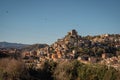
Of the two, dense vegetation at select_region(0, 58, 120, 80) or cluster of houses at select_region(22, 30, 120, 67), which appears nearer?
dense vegetation at select_region(0, 58, 120, 80)

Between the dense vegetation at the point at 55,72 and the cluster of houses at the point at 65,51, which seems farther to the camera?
the cluster of houses at the point at 65,51

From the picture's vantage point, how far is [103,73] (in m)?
35.6

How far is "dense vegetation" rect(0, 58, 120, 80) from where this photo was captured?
33750 millimetres

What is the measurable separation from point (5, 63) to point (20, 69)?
2.37m

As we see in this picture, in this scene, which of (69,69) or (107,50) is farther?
(107,50)

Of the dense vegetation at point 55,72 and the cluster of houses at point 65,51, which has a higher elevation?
the cluster of houses at point 65,51

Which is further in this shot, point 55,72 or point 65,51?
point 65,51

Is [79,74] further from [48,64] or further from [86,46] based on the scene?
[86,46]

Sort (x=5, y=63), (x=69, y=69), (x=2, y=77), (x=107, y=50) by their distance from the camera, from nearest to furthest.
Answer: (x=2, y=77)
(x=5, y=63)
(x=69, y=69)
(x=107, y=50)

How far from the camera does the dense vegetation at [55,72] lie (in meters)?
33.8

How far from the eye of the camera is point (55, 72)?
37.7m

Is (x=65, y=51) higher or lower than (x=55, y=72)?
higher

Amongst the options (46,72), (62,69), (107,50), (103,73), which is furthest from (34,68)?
(107,50)

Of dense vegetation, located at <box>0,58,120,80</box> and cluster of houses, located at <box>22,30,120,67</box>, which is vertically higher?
cluster of houses, located at <box>22,30,120,67</box>
